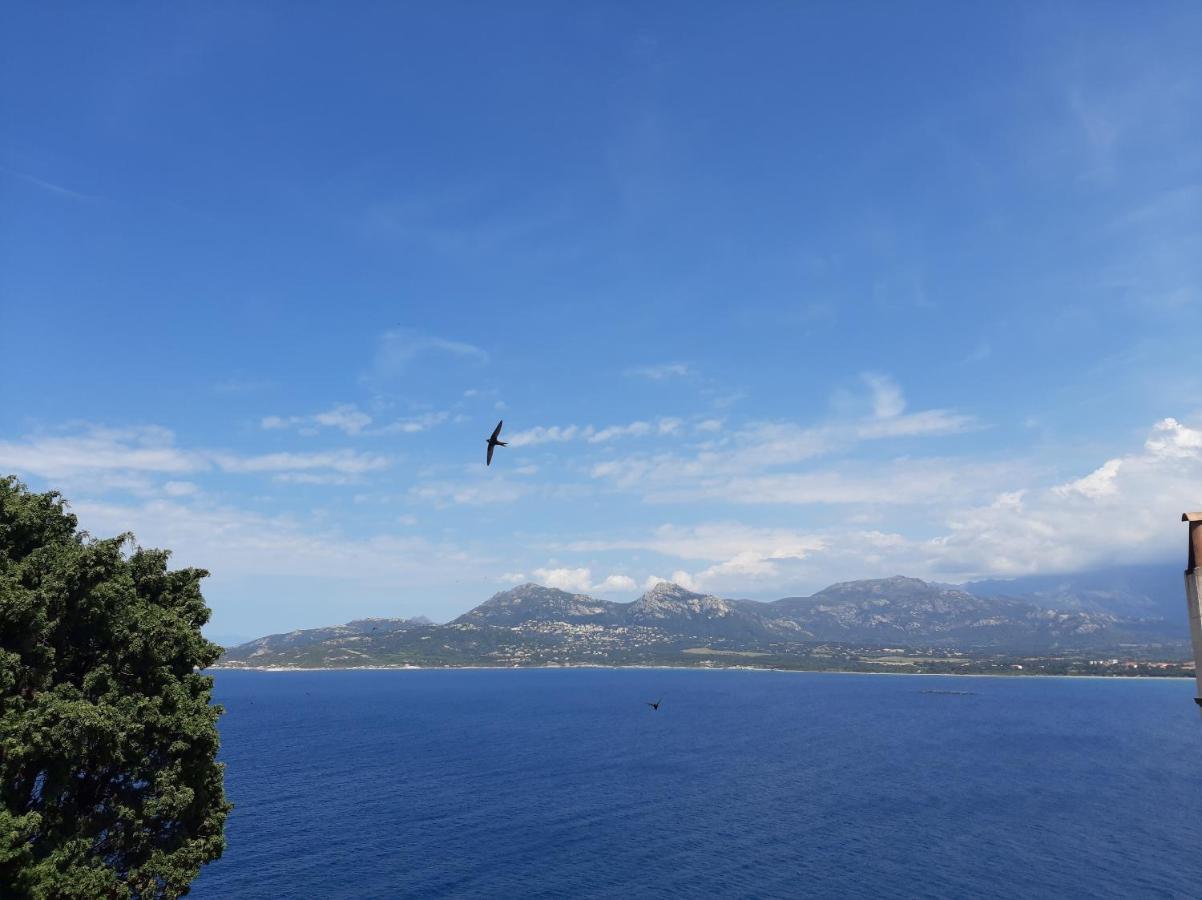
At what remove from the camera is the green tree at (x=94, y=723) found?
2866 centimetres

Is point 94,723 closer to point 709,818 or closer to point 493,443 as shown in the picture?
Result: point 493,443

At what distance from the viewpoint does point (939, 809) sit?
108 m

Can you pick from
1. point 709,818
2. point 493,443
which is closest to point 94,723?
point 493,443

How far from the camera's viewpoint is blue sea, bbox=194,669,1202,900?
7681 cm

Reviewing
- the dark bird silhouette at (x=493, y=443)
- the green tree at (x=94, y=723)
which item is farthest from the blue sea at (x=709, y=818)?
the dark bird silhouette at (x=493, y=443)

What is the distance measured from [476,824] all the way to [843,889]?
4786 centimetres

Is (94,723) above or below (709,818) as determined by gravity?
above

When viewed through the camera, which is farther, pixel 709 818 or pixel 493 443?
pixel 709 818

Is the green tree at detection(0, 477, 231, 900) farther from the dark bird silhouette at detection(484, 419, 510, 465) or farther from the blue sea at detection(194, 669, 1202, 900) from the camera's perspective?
the blue sea at detection(194, 669, 1202, 900)

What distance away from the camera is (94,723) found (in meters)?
29.1

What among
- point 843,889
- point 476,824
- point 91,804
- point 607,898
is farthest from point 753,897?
point 91,804

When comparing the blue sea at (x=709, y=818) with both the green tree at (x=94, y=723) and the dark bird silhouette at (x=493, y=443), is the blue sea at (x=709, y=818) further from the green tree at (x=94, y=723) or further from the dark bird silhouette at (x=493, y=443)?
the dark bird silhouette at (x=493, y=443)

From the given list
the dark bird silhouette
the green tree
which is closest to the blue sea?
the green tree

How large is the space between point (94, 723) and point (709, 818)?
91569 mm
